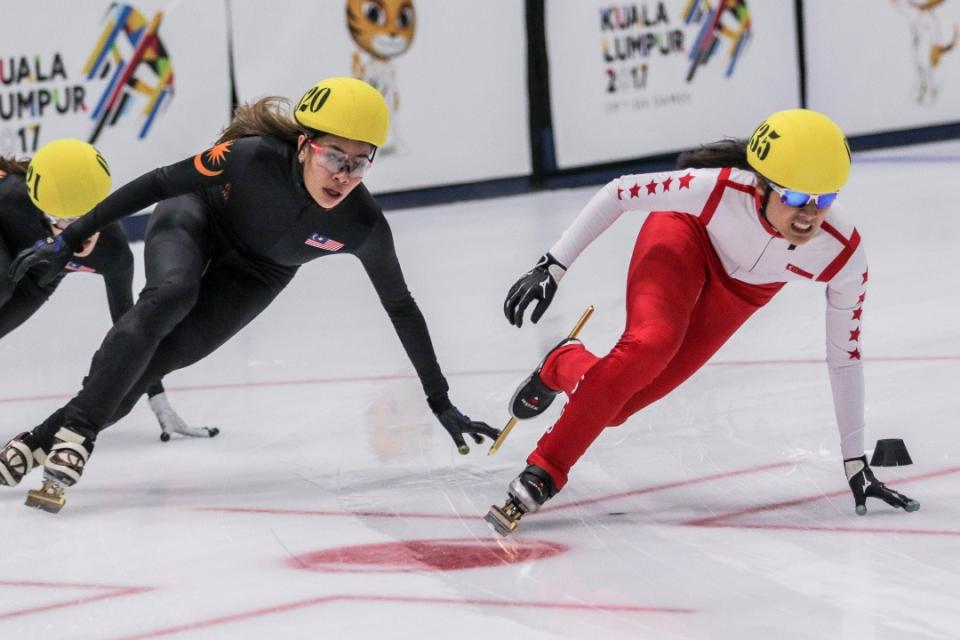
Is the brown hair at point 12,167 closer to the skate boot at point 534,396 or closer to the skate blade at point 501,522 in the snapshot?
the skate boot at point 534,396

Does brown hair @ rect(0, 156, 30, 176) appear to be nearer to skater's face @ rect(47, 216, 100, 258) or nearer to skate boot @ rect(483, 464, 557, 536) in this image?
skater's face @ rect(47, 216, 100, 258)

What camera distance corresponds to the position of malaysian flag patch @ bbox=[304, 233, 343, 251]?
4.16 m

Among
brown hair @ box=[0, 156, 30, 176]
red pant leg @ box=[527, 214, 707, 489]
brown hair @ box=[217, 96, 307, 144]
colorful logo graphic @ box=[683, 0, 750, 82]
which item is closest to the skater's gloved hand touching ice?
red pant leg @ box=[527, 214, 707, 489]

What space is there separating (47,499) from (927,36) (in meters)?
10.8

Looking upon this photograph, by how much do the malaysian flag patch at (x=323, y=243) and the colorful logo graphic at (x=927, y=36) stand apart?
32.4 feet

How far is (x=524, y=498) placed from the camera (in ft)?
11.5

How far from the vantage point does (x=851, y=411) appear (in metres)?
3.71

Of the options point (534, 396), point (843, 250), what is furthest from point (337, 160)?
point (843, 250)

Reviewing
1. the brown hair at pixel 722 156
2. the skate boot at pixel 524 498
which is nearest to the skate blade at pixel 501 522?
the skate boot at pixel 524 498

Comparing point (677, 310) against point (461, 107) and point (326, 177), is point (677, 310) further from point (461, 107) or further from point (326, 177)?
point (461, 107)

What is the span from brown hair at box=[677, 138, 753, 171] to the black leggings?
1301 millimetres

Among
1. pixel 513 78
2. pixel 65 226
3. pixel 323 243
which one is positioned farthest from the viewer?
pixel 513 78

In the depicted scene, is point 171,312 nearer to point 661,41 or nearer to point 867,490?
point 867,490

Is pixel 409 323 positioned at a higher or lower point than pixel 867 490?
higher
